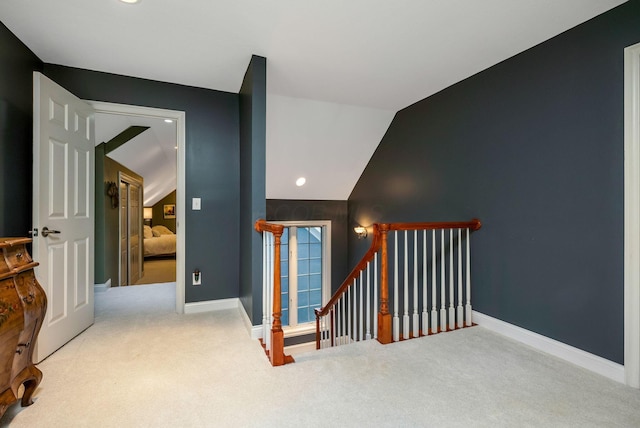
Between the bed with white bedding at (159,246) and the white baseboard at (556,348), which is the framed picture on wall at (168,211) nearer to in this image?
the bed with white bedding at (159,246)

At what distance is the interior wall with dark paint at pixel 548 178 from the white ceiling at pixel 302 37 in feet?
0.64

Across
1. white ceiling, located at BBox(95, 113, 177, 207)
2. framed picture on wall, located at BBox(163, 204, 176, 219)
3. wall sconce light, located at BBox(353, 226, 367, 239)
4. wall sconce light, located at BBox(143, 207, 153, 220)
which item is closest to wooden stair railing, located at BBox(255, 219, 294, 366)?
white ceiling, located at BBox(95, 113, 177, 207)

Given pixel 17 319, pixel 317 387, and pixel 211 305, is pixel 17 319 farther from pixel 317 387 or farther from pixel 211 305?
pixel 211 305

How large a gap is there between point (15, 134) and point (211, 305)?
197 centimetres

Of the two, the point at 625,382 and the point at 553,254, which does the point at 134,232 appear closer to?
the point at 553,254

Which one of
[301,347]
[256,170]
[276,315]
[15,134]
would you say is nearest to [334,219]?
[301,347]

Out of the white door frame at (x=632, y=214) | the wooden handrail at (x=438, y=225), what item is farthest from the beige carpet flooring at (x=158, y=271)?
the white door frame at (x=632, y=214)

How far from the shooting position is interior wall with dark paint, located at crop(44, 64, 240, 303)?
2881 mm

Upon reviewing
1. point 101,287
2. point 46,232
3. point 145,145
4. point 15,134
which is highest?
point 145,145

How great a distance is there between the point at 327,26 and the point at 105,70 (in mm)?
1951

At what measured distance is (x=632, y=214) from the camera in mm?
1747

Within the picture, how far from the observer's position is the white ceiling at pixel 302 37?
182cm

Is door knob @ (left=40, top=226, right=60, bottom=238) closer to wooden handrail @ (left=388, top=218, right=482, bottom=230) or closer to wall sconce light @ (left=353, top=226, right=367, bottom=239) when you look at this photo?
wooden handrail @ (left=388, top=218, right=482, bottom=230)

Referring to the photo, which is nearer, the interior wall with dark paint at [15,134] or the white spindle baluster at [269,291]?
the interior wall with dark paint at [15,134]
